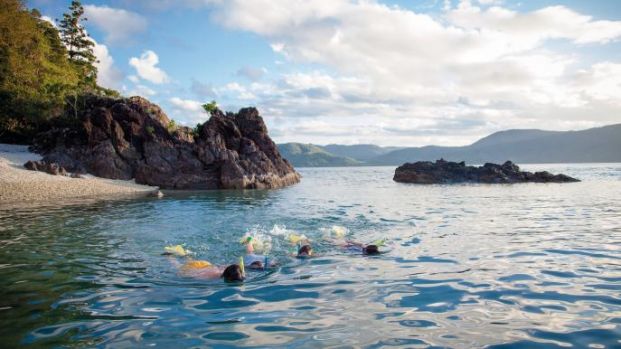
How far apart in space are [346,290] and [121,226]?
1449 centimetres

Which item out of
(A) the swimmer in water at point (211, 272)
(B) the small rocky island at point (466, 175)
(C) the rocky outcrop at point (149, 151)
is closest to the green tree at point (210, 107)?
(C) the rocky outcrop at point (149, 151)

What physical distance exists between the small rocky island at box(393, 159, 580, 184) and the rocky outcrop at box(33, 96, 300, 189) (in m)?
22.2

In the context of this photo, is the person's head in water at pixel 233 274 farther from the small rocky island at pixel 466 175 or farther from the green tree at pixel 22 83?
the small rocky island at pixel 466 175

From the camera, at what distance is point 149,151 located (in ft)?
169

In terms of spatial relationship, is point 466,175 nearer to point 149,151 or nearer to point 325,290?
point 149,151

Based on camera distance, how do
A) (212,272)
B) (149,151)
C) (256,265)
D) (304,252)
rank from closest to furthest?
(212,272) → (256,265) → (304,252) → (149,151)

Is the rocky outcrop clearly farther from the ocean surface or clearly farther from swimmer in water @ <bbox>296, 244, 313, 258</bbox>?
swimmer in water @ <bbox>296, 244, 313, 258</bbox>

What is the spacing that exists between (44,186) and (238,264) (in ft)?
105

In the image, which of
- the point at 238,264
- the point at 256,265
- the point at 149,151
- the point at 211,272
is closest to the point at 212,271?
the point at 211,272

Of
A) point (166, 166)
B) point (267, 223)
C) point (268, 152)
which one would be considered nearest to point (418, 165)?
point (268, 152)

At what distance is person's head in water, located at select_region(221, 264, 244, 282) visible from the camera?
1045 centimetres

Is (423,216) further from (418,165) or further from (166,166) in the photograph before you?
(418,165)

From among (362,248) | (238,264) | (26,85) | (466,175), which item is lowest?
(362,248)

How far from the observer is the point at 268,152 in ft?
211
